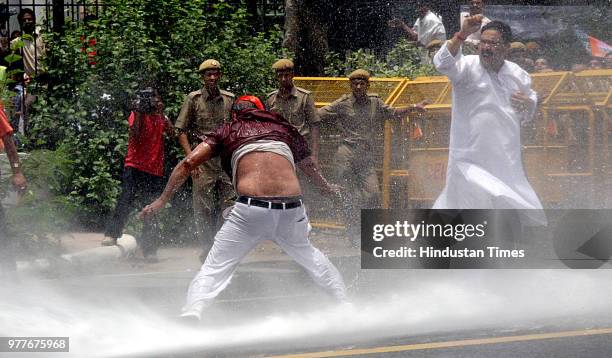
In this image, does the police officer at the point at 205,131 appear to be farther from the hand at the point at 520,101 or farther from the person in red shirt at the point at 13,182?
the hand at the point at 520,101

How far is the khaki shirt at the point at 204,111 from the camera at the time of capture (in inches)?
410

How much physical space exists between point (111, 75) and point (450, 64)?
13.6ft

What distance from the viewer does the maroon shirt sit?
7.41 metres

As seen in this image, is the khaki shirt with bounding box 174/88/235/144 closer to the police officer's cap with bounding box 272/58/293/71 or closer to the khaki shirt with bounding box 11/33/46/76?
the police officer's cap with bounding box 272/58/293/71

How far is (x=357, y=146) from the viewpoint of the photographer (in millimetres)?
11281

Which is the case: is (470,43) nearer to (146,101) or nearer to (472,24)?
(472,24)

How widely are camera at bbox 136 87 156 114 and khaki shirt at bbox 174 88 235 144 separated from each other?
10.9 inches

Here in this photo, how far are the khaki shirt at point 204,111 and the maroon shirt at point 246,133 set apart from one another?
2.83 metres

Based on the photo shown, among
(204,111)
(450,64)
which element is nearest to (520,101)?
(450,64)

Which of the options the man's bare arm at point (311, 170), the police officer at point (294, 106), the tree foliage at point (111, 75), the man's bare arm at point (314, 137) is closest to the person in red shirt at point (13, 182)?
the man's bare arm at point (311, 170)

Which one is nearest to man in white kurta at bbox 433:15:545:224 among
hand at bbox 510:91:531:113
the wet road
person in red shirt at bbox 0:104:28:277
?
hand at bbox 510:91:531:113

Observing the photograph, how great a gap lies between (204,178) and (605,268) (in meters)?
3.67

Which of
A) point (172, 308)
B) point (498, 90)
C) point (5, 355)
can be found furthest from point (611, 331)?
point (5, 355)

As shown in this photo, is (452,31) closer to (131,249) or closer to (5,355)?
(131,249)
